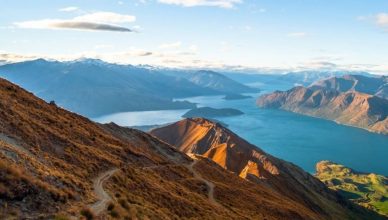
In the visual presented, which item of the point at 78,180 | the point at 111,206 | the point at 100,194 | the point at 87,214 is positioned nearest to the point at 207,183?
the point at 100,194

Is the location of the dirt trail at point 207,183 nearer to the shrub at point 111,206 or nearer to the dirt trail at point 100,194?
the dirt trail at point 100,194

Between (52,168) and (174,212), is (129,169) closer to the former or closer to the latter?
(174,212)

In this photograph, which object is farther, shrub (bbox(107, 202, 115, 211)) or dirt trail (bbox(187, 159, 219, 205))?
dirt trail (bbox(187, 159, 219, 205))

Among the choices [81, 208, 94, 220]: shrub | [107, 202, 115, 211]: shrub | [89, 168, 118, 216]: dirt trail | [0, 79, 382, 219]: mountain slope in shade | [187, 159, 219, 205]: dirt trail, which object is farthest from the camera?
[187, 159, 219, 205]: dirt trail

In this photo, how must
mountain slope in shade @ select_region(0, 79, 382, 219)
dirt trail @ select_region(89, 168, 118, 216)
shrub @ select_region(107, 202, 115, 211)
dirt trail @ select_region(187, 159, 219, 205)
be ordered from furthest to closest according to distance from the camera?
dirt trail @ select_region(187, 159, 219, 205)
shrub @ select_region(107, 202, 115, 211)
dirt trail @ select_region(89, 168, 118, 216)
mountain slope in shade @ select_region(0, 79, 382, 219)

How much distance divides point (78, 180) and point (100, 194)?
8.10 feet

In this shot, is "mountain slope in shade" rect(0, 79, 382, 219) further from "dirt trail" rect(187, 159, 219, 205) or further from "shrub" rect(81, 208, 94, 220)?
"dirt trail" rect(187, 159, 219, 205)

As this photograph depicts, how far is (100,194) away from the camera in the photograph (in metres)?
43.0

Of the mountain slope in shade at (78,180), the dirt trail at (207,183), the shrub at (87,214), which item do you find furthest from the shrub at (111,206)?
the dirt trail at (207,183)

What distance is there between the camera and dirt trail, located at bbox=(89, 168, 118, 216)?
1446 inches

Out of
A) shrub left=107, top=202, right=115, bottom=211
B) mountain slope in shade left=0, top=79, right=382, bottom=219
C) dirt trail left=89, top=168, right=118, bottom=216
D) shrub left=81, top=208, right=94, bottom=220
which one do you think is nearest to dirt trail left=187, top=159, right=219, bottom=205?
mountain slope in shade left=0, top=79, right=382, bottom=219

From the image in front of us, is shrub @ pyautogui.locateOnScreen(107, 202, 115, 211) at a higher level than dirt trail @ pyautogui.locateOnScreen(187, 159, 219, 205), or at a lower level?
higher

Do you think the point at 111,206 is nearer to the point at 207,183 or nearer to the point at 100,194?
the point at 100,194

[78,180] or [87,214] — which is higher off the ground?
[87,214]
